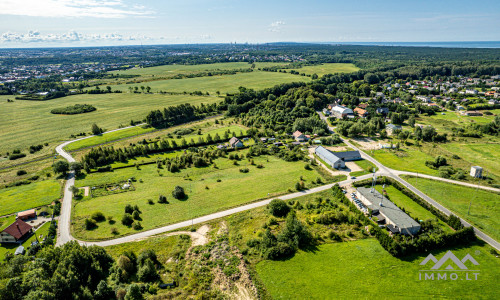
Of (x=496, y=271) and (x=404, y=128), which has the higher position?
(x=404, y=128)

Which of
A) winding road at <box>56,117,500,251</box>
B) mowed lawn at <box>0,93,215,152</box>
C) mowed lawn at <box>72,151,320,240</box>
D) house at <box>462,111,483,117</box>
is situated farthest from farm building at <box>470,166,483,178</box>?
mowed lawn at <box>0,93,215,152</box>

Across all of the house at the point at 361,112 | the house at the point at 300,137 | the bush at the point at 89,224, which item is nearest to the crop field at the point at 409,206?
the house at the point at 300,137

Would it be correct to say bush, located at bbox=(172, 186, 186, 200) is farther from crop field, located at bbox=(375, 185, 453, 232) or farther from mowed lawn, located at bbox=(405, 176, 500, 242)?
mowed lawn, located at bbox=(405, 176, 500, 242)

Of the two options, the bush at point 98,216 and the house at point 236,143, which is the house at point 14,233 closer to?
the bush at point 98,216

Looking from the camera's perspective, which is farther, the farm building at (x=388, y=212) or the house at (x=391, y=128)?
the house at (x=391, y=128)

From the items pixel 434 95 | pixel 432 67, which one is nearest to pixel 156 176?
pixel 434 95

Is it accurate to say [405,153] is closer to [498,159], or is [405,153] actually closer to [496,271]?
[498,159]

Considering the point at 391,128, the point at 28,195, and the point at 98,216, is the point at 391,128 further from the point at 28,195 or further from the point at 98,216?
the point at 28,195
